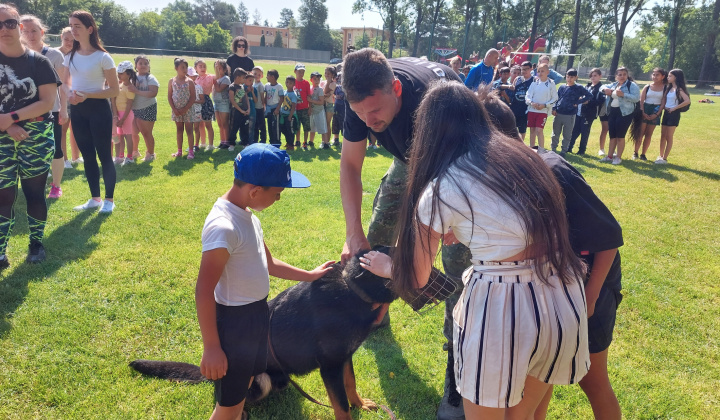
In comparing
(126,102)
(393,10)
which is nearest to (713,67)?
(393,10)

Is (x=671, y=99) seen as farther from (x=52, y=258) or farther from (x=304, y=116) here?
(x=52, y=258)

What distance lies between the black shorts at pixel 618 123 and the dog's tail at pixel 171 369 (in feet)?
36.3

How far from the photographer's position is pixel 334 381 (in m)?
2.55

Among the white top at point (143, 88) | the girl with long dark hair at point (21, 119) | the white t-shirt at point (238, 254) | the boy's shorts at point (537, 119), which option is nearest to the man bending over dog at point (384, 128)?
the white t-shirt at point (238, 254)

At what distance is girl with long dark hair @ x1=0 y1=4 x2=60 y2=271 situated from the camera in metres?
3.89

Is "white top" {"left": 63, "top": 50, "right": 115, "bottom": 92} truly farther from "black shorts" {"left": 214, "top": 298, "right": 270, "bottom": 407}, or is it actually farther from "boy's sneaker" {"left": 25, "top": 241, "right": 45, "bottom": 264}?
"black shorts" {"left": 214, "top": 298, "right": 270, "bottom": 407}

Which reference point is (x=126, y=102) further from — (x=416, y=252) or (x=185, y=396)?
(x=416, y=252)

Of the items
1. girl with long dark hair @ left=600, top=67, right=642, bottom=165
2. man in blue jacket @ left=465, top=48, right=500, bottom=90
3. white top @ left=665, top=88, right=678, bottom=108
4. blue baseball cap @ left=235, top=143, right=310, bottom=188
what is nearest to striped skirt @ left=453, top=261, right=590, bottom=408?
blue baseball cap @ left=235, top=143, right=310, bottom=188

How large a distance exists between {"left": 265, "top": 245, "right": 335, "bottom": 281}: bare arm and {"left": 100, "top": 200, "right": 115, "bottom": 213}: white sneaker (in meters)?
4.34

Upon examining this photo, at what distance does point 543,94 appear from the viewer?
10.5 m

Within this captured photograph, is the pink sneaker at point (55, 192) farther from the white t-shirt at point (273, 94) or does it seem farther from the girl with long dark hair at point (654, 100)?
the girl with long dark hair at point (654, 100)

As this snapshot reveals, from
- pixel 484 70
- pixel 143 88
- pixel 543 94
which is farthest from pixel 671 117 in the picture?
pixel 143 88

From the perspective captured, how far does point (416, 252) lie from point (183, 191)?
6.13 metres

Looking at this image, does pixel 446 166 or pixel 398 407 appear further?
pixel 398 407
